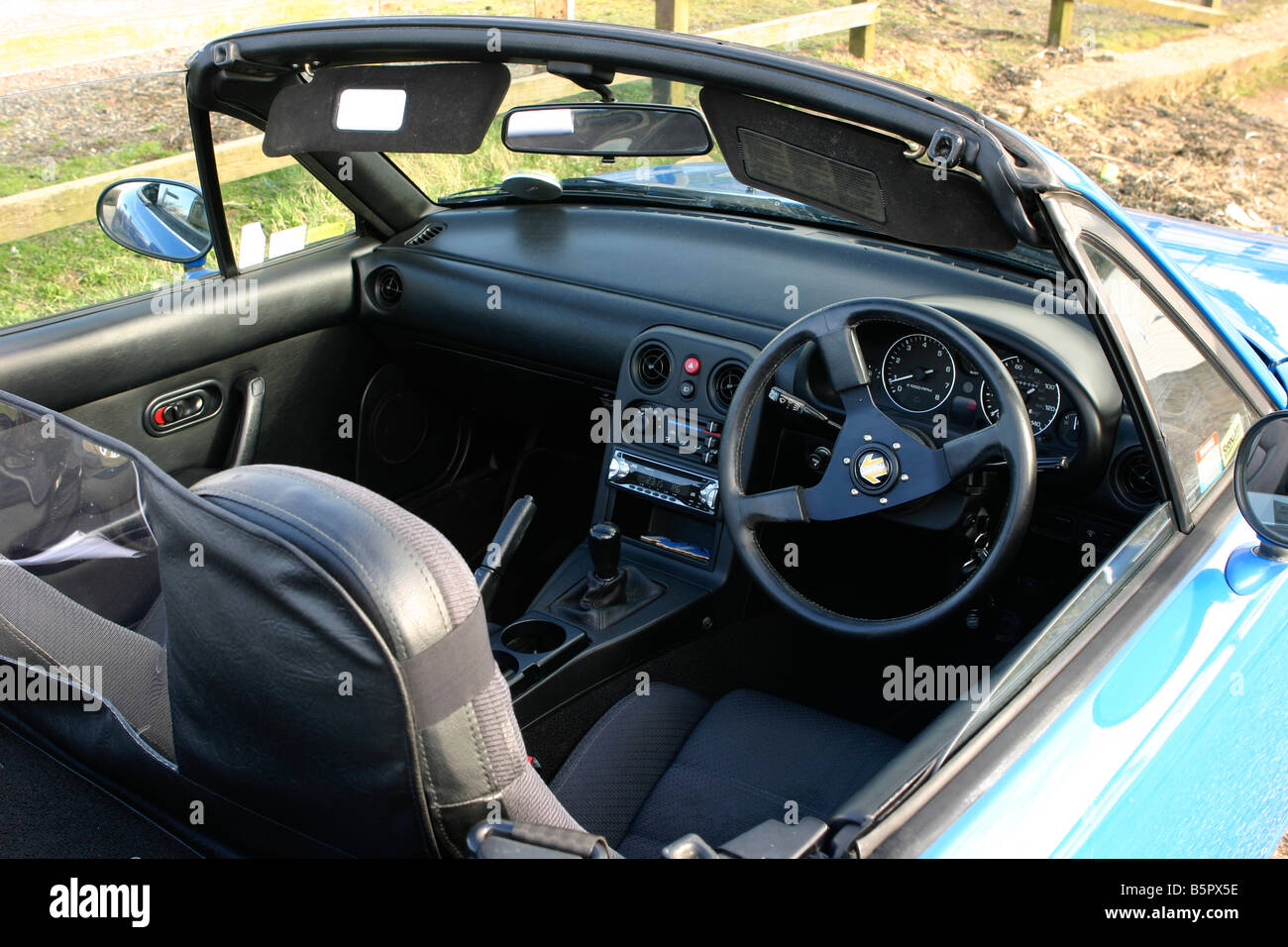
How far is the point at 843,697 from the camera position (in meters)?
3.10

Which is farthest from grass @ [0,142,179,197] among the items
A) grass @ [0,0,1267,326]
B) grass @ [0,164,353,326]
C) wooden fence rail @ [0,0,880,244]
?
grass @ [0,164,353,326]

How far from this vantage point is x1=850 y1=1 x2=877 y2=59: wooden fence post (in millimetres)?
9648

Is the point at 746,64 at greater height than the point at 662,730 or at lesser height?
greater

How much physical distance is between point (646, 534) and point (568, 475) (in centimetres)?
82

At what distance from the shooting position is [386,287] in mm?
3561

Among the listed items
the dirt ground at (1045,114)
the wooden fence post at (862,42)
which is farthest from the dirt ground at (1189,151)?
the wooden fence post at (862,42)

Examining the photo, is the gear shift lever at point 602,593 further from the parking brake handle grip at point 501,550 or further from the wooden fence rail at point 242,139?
the wooden fence rail at point 242,139

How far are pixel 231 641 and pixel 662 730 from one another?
1.40 meters

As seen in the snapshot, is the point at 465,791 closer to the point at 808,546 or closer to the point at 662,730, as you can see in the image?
the point at 662,730

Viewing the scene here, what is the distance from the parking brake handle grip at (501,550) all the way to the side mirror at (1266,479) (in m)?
1.55

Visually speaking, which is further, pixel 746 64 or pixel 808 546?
pixel 808 546

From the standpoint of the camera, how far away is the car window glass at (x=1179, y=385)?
6.23 feet
